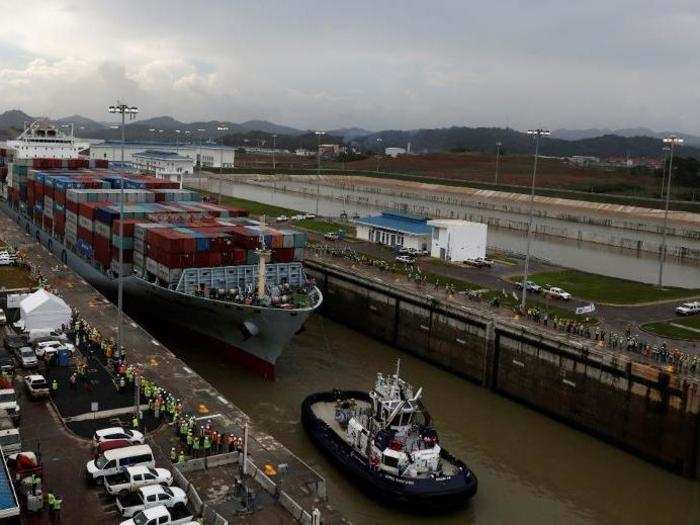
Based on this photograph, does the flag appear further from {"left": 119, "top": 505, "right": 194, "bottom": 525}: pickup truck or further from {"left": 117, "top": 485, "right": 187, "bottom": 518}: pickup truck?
{"left": 119, "top": 505, "right": 194, "bottom": 525}: pickup truck

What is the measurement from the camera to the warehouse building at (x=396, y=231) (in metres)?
66.2

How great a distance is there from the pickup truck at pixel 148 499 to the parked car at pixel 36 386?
8942mm

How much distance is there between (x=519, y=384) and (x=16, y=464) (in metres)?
25.9

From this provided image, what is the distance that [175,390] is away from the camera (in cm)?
3023

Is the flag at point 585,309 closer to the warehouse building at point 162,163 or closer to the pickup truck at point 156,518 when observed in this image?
the pickup truck at point 156,518

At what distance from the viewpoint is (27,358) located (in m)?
31.3

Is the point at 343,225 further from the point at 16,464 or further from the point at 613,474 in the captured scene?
the point at 16,464

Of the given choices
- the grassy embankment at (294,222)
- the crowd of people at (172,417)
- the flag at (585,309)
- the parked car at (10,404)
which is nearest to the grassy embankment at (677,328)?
the flag at (585,309)

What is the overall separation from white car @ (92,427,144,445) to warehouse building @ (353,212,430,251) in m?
44.5

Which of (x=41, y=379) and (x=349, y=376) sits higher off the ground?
(x=41, y=379)

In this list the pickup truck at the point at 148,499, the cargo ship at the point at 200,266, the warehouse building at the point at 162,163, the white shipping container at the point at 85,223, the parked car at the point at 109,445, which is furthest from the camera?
the warehouse building at the point at 162,163

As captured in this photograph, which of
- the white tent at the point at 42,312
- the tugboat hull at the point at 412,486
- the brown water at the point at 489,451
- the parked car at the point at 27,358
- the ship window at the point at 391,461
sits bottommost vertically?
the brown water at the point at 489,451

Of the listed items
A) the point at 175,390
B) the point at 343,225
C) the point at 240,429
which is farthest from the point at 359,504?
the point at 343,225

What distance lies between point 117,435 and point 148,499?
4504mm
